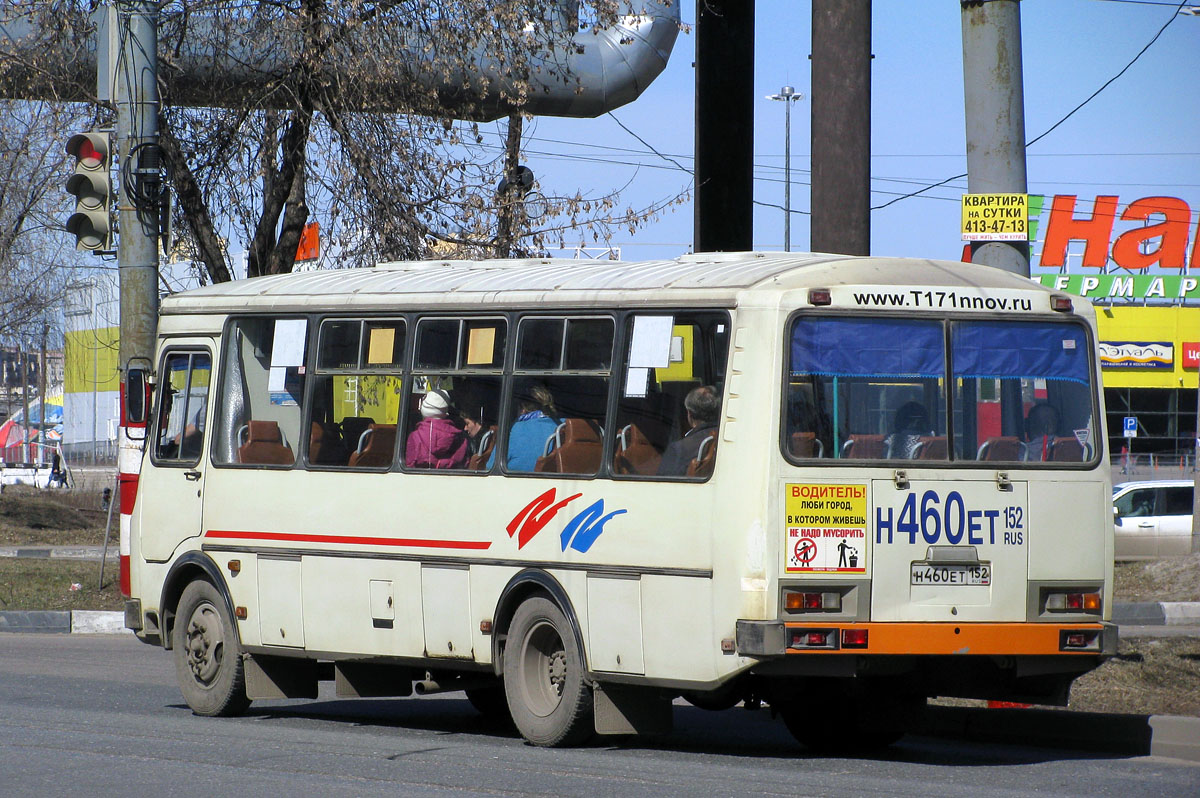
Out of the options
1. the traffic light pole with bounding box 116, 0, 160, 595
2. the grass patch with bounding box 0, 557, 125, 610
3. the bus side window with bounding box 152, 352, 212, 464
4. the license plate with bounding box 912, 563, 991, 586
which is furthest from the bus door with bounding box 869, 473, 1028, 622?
the grass patch with bounding box 0, 557, 125, 610

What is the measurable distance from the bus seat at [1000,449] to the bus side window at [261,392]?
426 cm

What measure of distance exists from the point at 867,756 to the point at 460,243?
1023 centimetres

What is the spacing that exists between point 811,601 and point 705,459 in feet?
2.94

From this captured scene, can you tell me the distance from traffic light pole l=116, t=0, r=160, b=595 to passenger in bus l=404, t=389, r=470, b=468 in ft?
17.8

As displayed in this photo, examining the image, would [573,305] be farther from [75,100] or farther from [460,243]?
[75,100]

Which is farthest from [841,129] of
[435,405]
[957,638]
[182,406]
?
[182,406]

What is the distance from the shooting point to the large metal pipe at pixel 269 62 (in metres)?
17.0

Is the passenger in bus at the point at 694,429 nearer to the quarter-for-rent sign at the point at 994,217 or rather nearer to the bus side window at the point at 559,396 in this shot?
the bus side window at the point at 559,396

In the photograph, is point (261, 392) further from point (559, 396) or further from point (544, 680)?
point (544, 680)

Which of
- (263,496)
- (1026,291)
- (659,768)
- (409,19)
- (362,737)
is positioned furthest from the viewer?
(409,19)

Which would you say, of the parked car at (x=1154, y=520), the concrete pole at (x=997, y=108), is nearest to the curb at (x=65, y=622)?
the concrete pole at (x=997, y=108)

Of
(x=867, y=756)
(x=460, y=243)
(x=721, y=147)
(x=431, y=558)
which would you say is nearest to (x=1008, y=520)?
(x=867, y=756)

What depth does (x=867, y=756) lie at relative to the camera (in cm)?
914

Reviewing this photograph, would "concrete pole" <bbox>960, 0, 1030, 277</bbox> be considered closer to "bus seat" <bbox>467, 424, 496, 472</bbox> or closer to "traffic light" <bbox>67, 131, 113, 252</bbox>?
"bus seat" <bbox>467, 424, 496, 472</bbox>
